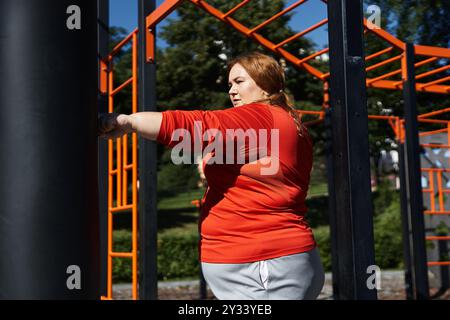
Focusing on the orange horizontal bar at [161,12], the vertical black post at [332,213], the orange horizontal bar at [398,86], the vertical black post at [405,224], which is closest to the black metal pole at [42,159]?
the orange horizontal bar at [161,12]

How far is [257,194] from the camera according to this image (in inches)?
66.1

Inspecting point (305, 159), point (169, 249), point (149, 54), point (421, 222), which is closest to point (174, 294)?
point (169, 249)

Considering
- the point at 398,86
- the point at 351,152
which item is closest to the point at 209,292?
the point at 398,86

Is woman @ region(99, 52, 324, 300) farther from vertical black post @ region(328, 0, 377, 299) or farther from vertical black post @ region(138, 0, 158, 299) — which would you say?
vertical black post @ region(138, 0, 158, 299)

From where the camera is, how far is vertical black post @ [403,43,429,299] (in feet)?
14.5

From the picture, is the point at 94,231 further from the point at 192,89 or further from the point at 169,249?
the point at 192,89

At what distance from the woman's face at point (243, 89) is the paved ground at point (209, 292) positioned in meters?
5.85

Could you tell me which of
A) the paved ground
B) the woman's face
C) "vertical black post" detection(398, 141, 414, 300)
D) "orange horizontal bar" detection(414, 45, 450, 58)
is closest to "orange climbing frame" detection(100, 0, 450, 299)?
"orange horizontal bar" detection(414, 45, 450, 58)

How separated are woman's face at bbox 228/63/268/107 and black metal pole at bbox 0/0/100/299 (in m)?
0.68

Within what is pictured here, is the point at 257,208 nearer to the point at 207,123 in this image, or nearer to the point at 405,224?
the point at 207,123

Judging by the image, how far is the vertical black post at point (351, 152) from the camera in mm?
1826

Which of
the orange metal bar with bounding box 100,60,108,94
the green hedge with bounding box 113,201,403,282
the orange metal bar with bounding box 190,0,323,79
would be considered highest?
the orange metal bar with bounding box 190,0,323,79

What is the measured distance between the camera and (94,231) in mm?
1309

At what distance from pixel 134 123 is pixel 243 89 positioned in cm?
47
